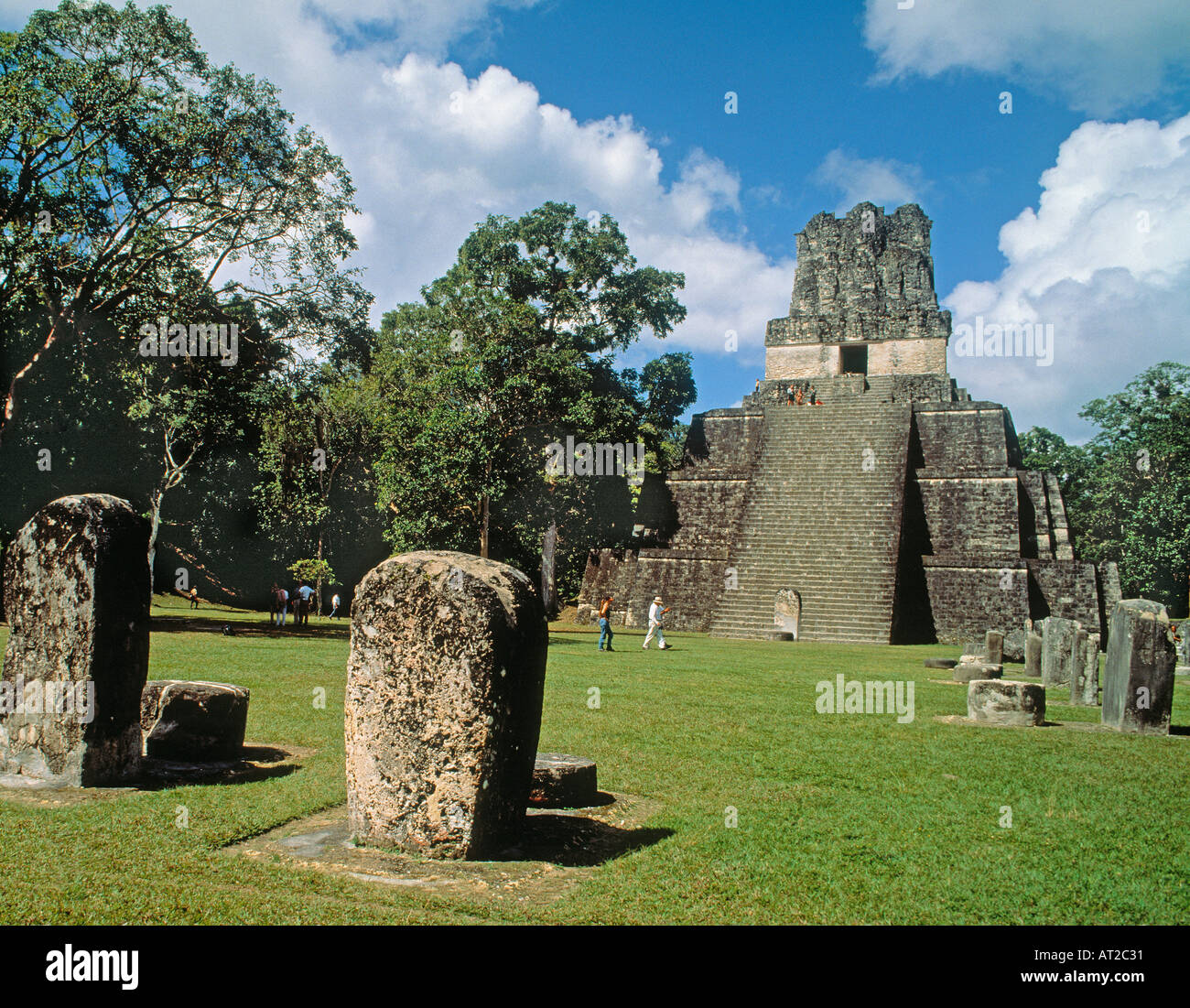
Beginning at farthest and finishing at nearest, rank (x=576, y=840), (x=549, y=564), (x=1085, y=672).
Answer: (x=549, y=564) < (x=1085, y=672) < (x=576, y=840)

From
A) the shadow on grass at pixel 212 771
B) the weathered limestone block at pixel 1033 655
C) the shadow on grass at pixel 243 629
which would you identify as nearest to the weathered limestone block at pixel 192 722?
the shadow on grass at pixel 212 771

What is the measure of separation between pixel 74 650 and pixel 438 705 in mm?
2782

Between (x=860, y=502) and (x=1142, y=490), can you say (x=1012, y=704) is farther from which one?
(x=1142, y=490)

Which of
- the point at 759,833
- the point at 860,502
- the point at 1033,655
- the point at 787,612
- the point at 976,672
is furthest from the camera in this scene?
the point at 860,502

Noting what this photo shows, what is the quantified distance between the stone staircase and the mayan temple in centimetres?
6

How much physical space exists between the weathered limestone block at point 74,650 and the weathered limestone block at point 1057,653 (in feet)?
42.5

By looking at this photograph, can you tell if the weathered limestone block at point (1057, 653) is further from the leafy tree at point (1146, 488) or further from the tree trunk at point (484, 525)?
the leafy tree at point (1146, 488)

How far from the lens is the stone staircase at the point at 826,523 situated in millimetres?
23578

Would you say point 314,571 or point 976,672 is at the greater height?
point 314,571

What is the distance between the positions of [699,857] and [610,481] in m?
26.0

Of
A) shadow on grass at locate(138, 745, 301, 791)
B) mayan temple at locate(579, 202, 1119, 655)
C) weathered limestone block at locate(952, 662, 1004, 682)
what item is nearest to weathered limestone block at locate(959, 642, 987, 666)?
weathered limestone block at locate(952, 662, 1004, 682)

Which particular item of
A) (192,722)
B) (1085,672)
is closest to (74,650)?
(192,722)

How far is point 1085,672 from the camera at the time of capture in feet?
37.1
